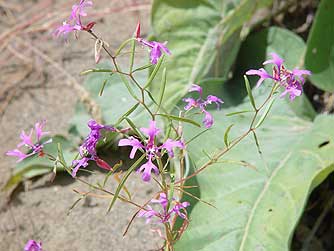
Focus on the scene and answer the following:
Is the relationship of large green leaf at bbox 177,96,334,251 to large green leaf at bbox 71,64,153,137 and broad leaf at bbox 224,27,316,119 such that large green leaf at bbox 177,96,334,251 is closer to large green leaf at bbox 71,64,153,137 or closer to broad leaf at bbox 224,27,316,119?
broad leaf at bbox 224,27,316,119

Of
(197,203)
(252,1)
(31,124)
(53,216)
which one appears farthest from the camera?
(31,124)

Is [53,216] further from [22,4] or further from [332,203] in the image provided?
[22,4]

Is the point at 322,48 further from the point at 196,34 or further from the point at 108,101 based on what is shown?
the point at 108,101

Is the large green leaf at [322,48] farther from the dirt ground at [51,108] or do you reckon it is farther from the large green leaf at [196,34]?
the dirt ground at [51,108]

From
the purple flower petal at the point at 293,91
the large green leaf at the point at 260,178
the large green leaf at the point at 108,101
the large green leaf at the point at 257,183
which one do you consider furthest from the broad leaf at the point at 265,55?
the purple flower petal at the point at 293,91

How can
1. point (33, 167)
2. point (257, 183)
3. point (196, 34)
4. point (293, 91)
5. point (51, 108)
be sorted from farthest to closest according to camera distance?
point (51, 108), point (196, 34), point (33, 167), point (257, 183), point (293, 91)

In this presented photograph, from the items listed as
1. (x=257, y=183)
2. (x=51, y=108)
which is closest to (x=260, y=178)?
(x=257, y=183)

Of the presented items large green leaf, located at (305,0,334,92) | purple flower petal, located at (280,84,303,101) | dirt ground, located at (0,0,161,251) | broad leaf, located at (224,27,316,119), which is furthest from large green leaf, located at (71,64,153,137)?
purple flower petal, located at (280,84,303,101)

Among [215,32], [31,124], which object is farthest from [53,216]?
[215,32]
